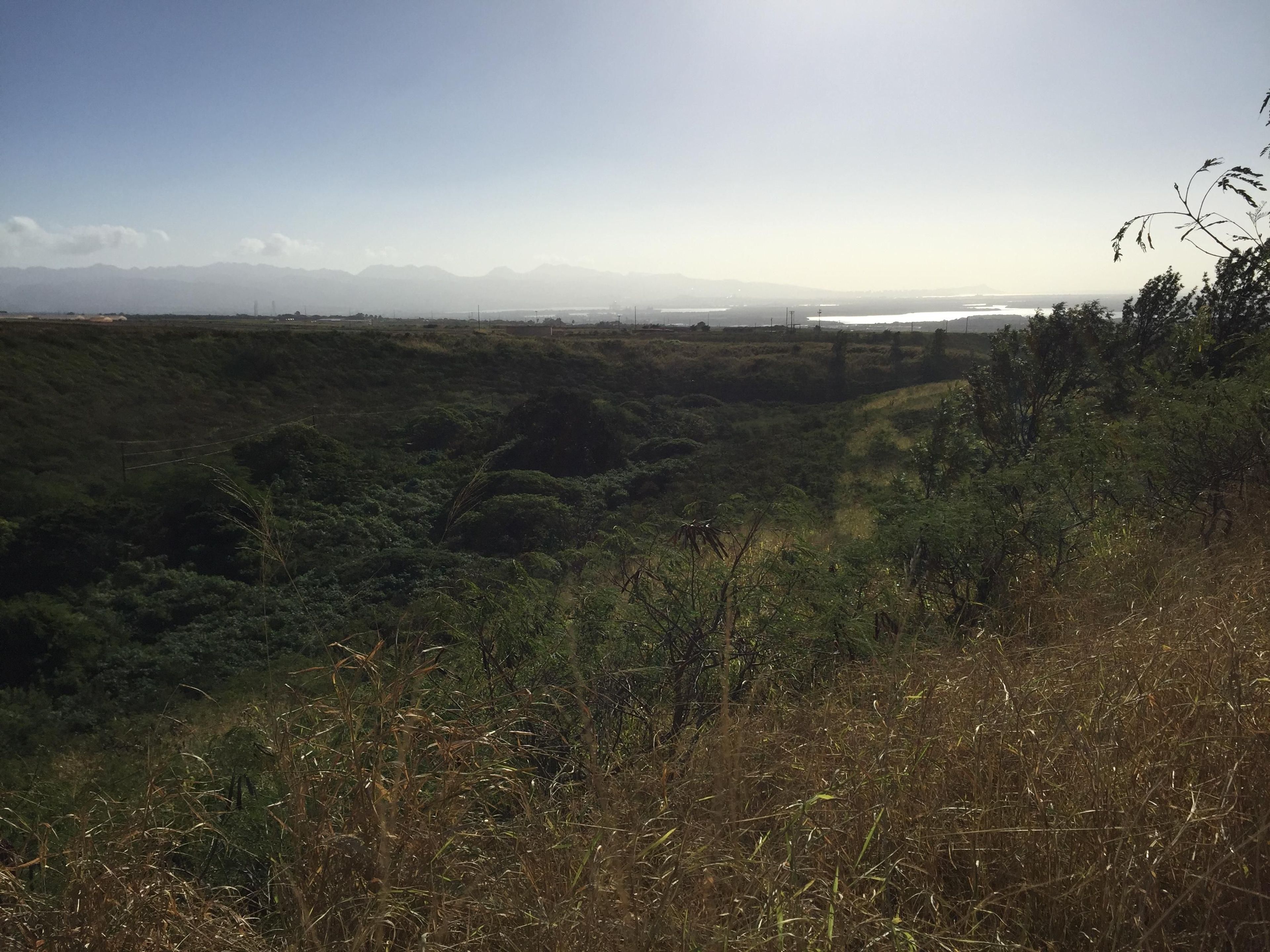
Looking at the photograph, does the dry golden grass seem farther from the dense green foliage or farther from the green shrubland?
the dense green foliage

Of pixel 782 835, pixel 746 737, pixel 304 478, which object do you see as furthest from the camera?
pixel 304 478

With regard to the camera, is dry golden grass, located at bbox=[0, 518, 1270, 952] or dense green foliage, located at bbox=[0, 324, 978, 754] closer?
dry golden grass, located at bbox=[0, 518, 1270, 952]

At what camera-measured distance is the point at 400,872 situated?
1.82 metres

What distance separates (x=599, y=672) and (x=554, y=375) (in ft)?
126

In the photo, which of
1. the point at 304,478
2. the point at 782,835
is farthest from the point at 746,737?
the point at 304,478

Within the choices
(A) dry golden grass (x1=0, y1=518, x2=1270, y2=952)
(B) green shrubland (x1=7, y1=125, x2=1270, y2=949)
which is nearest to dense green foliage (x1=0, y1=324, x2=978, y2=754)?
(B) green shrubland (x1=7, y1=125, x2=1270, y2=949)

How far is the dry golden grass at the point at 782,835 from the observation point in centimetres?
163

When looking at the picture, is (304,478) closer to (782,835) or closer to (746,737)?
(746,737)

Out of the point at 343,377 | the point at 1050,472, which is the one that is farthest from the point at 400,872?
the point at 343,377

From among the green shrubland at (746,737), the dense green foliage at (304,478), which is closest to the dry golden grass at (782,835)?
the green shrubland at (746,737)

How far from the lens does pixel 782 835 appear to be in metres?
2.04

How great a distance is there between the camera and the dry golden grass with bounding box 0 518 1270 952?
1628 mm

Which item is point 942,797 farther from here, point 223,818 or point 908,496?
point 908,496

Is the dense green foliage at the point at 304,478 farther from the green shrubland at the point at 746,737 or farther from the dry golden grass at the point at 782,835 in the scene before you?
the dry golden grass at the point at 782,835
